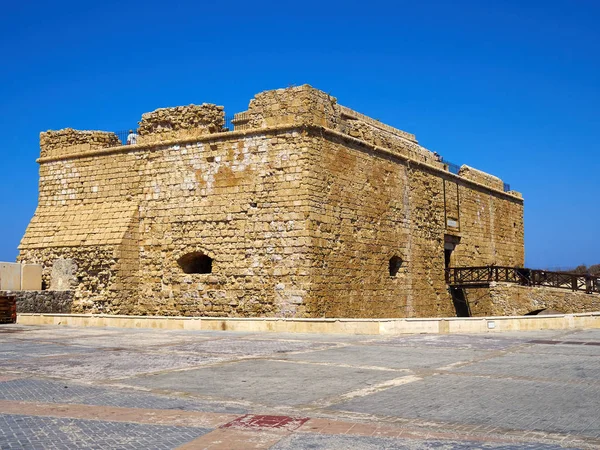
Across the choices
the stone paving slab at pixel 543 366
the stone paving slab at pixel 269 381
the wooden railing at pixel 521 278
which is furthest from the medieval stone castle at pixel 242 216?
the stone paving slab at pixel 269 381

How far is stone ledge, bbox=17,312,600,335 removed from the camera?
38.0 ft

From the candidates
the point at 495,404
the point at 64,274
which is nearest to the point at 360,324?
the point at 495,404

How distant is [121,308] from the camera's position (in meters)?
16.2

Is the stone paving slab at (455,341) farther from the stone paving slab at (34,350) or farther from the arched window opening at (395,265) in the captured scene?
the arched window opening at (395,265)

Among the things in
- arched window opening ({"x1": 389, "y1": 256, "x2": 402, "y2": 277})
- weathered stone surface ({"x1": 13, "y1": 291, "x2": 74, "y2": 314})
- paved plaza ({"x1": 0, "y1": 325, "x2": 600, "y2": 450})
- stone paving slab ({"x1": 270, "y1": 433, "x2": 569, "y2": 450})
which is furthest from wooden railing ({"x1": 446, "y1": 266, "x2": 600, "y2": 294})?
stone paving slab ({"x1": 270, "y1": 433, "x2": 569, "y2": 450})

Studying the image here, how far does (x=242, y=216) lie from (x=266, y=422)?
36.0ft

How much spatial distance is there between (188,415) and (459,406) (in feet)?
6.96

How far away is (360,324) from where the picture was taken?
457 inches

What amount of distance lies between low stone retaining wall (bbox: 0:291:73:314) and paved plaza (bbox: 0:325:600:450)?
6.15 metres

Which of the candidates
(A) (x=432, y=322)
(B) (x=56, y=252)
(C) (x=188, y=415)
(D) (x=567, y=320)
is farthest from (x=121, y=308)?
(C) (x=188, y=415)

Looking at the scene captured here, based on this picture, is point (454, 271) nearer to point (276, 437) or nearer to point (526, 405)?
point (526, 405)

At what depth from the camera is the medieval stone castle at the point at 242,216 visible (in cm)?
1480

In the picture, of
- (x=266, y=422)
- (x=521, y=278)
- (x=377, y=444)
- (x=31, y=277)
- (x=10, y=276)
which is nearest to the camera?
(x=377, y=444)

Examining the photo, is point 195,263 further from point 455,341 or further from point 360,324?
point 455,341
